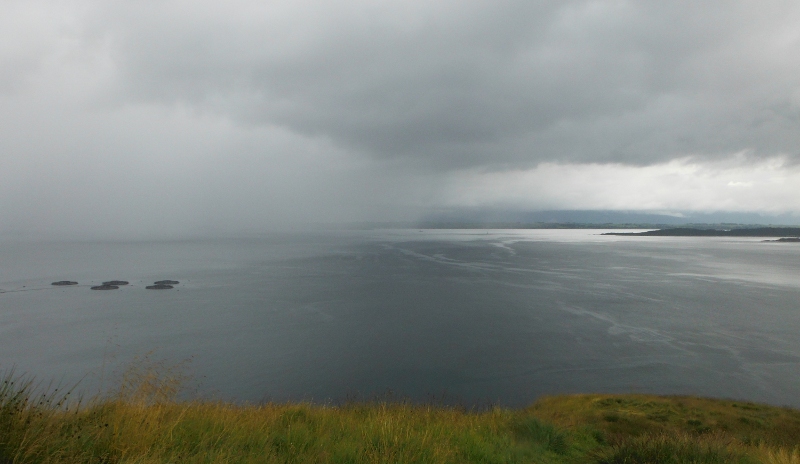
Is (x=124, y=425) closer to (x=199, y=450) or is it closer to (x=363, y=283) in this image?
(x=199, y=450)

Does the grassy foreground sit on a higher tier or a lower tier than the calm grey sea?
higher

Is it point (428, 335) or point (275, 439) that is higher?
point (275, 439)

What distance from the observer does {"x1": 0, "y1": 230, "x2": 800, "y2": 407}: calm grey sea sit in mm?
22281

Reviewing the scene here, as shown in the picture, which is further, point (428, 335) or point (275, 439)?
point (428, 335)

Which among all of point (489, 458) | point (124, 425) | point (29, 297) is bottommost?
point (29, 297)

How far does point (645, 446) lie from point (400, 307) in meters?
35.2

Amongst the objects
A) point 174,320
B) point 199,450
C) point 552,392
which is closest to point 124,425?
point 199,450

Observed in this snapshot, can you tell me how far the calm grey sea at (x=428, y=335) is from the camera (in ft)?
73.1

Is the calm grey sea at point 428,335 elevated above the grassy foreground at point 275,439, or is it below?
below

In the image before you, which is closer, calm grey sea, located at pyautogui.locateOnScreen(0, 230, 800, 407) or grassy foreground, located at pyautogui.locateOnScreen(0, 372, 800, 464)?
grassy foreground, located at pyautogui.locateOnScreen(0, 372, 800, 464)

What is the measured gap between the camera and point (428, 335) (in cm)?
3136

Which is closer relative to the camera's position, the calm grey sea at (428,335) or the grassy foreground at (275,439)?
the grassy foreground at (275,439)

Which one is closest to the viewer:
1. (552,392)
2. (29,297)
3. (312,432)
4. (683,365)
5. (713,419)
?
(312,432)

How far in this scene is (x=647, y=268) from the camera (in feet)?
234
